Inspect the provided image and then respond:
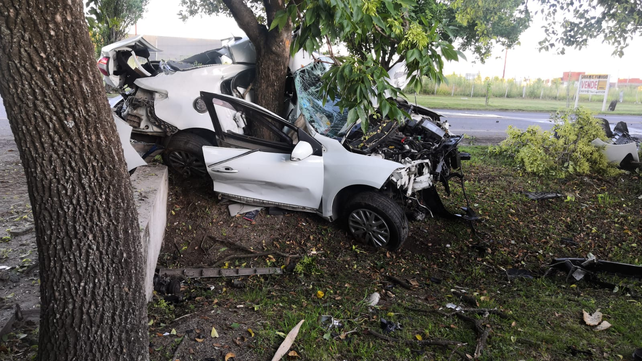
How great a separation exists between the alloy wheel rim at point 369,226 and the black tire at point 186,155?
2.08 m

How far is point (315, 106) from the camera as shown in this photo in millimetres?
6207

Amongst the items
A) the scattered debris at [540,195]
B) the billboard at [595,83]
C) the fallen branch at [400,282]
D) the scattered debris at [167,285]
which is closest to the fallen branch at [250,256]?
the scattered debris at [167,285]

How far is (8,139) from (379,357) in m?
9.06

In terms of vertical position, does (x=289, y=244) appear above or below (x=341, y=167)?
below

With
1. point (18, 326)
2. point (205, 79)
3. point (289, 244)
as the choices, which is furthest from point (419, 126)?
point (18, 326)

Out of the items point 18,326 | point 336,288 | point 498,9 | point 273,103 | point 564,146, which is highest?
point 498,9

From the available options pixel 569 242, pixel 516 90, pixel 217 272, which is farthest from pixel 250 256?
pixel 516 90

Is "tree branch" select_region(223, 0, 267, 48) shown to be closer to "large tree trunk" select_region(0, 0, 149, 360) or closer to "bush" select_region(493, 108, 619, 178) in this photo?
"large tree trunk" select_region(0, 0, 149, 360)

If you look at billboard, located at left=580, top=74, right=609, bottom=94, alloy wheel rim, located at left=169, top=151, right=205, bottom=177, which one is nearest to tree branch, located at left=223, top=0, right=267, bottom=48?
alloy wheel rim, located at left=169, top=151, right=205, bottom=177

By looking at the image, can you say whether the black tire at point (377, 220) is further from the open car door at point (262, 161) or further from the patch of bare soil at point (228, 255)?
the open car door at point (262, 161)

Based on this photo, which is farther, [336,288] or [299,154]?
[299,154]

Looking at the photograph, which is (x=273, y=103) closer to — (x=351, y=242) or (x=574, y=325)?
(x=351, y=242)

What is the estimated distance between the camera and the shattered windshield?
605 cm

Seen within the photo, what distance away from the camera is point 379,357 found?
10.1 feet
